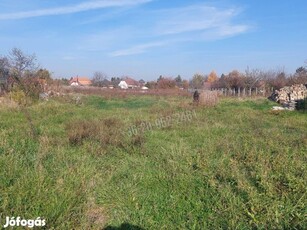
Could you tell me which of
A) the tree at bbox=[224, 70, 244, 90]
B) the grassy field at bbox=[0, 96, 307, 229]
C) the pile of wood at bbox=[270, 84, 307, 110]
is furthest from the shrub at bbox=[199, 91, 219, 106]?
the tree at bbox=[224, 70, 244, 90]

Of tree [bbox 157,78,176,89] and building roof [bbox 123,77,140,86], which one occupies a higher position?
building roof [bbox 123,77,140,86]

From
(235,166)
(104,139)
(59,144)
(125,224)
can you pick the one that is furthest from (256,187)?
(59,144)

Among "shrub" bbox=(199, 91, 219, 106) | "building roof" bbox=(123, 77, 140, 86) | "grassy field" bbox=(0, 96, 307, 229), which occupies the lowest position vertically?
"grassy field" bbox=(0, 96, 307, 229)

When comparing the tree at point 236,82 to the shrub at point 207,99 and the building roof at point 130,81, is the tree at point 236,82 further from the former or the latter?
the building roof at point 130,81

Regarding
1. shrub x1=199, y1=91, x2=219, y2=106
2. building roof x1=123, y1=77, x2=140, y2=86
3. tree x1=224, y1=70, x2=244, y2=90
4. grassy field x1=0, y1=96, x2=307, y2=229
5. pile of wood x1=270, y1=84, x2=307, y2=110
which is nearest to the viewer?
grassy field x1=0, y1=96, x2=307, y2=229

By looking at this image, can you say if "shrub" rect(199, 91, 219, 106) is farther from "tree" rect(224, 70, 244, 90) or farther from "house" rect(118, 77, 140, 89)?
"house" rect(118, 77, 140, 89)

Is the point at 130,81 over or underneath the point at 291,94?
over

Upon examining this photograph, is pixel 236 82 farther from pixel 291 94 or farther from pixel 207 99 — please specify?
pixel 207 99

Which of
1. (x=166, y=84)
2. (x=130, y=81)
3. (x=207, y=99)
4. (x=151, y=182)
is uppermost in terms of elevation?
(x=130, y=81)

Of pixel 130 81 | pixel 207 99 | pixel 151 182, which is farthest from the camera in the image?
pixel 130 81

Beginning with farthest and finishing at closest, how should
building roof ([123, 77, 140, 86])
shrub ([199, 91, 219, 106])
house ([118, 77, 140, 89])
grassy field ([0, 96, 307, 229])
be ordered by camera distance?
building roof ([123, 77, 140, 86])
house ([118, 77, 140, 89])
shrub ([199, 91, 219, 106])
grassy field ([0, 96, 307, 229])

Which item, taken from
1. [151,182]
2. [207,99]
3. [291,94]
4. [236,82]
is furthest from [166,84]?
[151,182]

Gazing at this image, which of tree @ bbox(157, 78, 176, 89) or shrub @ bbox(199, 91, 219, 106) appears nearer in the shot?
shrub @ bbox(199, 91, 219, 106)

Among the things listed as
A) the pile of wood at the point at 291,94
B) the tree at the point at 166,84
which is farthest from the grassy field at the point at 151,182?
the tree at the point at 166,84
